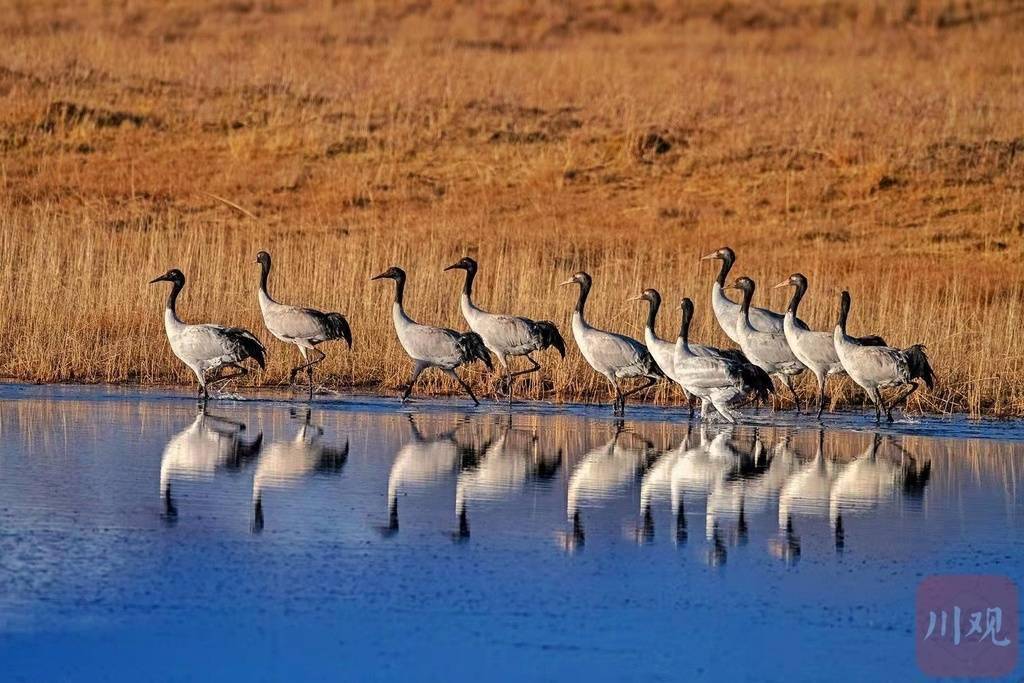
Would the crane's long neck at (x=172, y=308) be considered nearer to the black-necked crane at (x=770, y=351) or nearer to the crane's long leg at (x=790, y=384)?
the black-necked crane at (x=770, y=351)

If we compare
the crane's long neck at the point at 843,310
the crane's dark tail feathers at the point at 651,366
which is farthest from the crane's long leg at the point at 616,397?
the crane's long neck at the point at 843,310

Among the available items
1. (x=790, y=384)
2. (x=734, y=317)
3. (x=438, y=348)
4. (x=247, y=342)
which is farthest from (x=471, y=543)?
(x=734, y=317)

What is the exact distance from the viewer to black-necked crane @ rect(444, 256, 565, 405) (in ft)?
49.4

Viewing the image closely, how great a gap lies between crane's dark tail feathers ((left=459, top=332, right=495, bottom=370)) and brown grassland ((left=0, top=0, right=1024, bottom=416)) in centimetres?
84

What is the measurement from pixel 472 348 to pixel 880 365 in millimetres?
3261

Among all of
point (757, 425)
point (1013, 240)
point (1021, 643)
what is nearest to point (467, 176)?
point (1013, 240)

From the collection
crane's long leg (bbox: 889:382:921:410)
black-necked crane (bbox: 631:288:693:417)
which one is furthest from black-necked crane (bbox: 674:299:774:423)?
crane's long leg (bbox: 889:382:921:410)

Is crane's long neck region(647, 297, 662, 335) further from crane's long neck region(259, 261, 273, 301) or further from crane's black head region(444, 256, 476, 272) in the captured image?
crane's long neck region(259, 261, 273, 301)

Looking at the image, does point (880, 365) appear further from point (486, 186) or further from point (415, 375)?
point (486, 186)

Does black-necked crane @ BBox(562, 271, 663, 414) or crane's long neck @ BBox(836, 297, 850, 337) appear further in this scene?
Result: crane's long neck @ BBox(836, 297, 850, 337)

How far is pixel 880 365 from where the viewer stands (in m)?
14.0

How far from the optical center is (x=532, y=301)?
56.7 feet

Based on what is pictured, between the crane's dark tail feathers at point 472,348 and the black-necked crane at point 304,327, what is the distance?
39.0 inches

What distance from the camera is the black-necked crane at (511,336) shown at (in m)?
15.1
